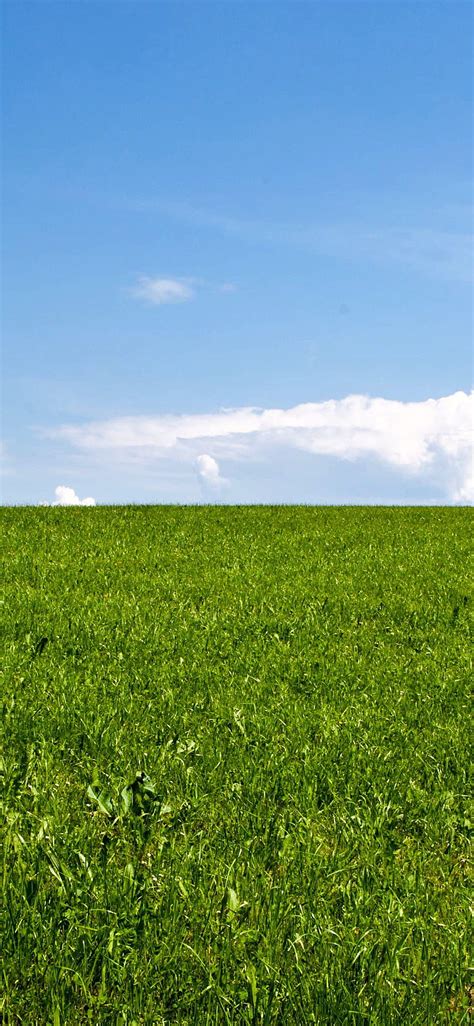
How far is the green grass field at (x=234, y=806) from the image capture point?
338cm

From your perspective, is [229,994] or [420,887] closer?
[229,994]

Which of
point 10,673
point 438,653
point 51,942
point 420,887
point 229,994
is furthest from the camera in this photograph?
point 438,653

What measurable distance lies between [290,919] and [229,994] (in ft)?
1.89

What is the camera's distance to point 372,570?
42.0ft

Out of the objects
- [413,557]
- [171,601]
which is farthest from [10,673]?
[413,557]

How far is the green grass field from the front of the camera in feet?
11.1

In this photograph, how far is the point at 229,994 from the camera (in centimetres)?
328

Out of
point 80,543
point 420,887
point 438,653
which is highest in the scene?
point 80,543

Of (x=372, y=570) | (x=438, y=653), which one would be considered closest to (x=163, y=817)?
(x=438, y=653)

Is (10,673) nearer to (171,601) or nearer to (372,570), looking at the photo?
(171,601)

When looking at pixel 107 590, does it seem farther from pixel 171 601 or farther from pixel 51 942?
pixel 51 942

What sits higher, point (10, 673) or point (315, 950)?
point (10, 673)

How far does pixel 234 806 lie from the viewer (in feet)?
16.1

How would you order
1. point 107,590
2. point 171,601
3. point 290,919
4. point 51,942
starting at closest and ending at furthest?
point 51,942
point 290,919
point 171,601
point 107,590
